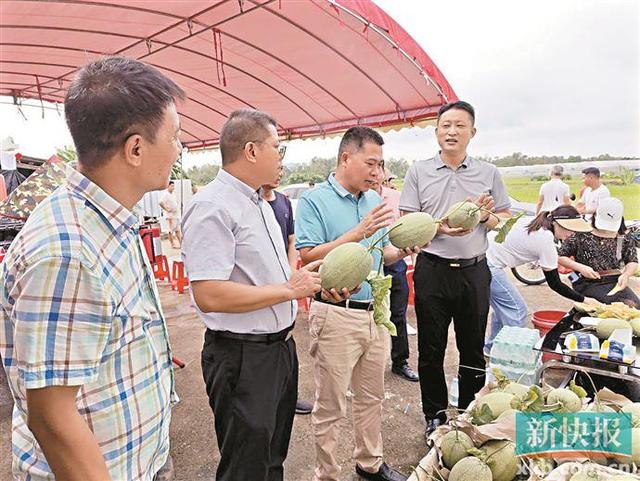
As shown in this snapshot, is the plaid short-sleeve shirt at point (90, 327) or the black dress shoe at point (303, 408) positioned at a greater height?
the plaid short-sleeve shirt at point (90, 327)

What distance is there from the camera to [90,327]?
3.09ft

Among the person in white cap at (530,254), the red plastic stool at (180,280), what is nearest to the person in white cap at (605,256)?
the person in white cap at (530,254)

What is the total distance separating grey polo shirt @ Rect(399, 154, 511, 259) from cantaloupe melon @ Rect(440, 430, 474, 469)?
4.81 feet

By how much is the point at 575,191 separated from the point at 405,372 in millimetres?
8699

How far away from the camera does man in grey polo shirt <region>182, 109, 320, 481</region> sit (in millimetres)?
1737

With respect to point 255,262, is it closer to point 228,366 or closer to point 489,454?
point 228,366

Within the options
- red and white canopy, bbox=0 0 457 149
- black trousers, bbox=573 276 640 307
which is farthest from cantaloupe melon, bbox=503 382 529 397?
red and white canopy, bbox=0 0 457 149

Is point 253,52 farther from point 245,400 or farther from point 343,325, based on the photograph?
point 245,400

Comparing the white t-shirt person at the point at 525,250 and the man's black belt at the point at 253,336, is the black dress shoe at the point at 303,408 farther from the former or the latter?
the white t-shirt person at the point at 525,250

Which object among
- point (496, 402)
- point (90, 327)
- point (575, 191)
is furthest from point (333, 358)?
point (575, 191)

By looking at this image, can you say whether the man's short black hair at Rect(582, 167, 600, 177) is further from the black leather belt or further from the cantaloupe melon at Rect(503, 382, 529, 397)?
the cantaloupe melon at Rect(503, 382, 529, 397)

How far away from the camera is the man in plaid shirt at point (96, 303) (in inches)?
35.2

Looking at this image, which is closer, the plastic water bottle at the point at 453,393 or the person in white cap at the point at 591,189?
the plastic water bottle at the point at 453,393

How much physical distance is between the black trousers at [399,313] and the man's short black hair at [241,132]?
2421mm
